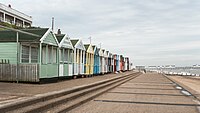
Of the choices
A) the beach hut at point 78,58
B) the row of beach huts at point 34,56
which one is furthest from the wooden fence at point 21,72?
the beach hut at point 78,58

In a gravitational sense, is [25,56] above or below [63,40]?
below

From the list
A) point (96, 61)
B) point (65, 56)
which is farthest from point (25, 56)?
point (96, 61)

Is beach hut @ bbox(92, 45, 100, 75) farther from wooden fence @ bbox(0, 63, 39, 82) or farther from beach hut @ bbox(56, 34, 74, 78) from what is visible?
wooden fence @ bbox(0, 63, 39, 82)

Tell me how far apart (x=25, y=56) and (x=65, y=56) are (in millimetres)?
5187

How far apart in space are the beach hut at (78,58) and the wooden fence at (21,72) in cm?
774

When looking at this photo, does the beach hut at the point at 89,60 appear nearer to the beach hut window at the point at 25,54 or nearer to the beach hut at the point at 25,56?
the beach hut at the point at 25,56

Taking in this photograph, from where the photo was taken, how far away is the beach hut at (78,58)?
23059 millimetres

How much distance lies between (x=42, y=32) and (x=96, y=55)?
16.9m

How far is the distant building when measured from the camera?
229ft

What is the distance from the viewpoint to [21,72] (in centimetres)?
1512

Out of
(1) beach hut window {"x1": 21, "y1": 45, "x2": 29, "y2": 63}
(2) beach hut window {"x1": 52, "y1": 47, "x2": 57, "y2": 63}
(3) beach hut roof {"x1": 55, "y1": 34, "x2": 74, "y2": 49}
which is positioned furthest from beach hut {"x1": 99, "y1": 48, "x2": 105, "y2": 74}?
(1) beach hut window {"x1": 21, "y1": 45, "x2": 29, "y2": 63}

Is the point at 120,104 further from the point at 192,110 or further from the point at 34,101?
the point at 34,101

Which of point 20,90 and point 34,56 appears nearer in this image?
point 20,90

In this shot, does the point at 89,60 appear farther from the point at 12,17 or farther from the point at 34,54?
the point at 12,17
